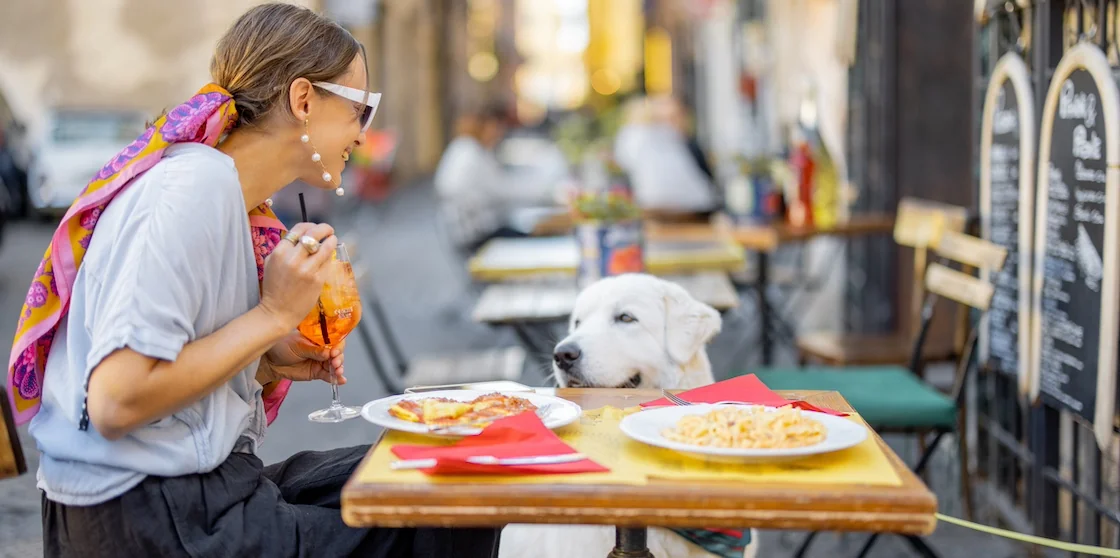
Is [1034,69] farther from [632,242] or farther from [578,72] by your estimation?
[578,72]

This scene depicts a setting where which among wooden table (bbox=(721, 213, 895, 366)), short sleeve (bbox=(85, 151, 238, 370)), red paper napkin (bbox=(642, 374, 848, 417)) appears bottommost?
wooden table (bbox=(721, 213, 895, 366))

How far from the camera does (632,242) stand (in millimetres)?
4449

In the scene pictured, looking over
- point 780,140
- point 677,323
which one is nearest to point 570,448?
point 677,323

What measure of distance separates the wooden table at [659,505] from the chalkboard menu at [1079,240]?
1810 mm

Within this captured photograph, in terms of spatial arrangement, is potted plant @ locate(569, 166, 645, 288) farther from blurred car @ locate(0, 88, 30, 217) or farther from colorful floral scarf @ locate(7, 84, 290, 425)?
blurred car @ locate(0, 88, 30, 217)

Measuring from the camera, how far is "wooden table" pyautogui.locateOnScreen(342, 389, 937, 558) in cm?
→ 159

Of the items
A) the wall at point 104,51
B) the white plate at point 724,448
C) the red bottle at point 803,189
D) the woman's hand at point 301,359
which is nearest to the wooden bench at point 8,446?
the woman's hand at point 301,359

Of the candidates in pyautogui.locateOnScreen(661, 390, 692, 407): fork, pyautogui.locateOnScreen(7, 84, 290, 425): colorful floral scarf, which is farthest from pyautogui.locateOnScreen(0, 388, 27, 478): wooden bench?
pyautogui.locateOnScreen(661, 390, 692, 407): fork

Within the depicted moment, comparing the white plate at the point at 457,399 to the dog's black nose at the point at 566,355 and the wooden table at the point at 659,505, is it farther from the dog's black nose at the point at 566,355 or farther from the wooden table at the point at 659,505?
the dog's black nose at the point at 566,355

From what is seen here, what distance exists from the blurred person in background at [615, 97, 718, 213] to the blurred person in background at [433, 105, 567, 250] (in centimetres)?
122

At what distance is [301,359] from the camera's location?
2.34 metres

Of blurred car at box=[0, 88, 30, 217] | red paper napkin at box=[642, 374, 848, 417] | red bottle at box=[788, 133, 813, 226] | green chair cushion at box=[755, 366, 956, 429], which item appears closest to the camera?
red paper napkin at box=[642, 374, 848, 417]

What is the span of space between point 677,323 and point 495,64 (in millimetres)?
53220

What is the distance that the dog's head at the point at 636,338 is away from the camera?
9.66 feet
